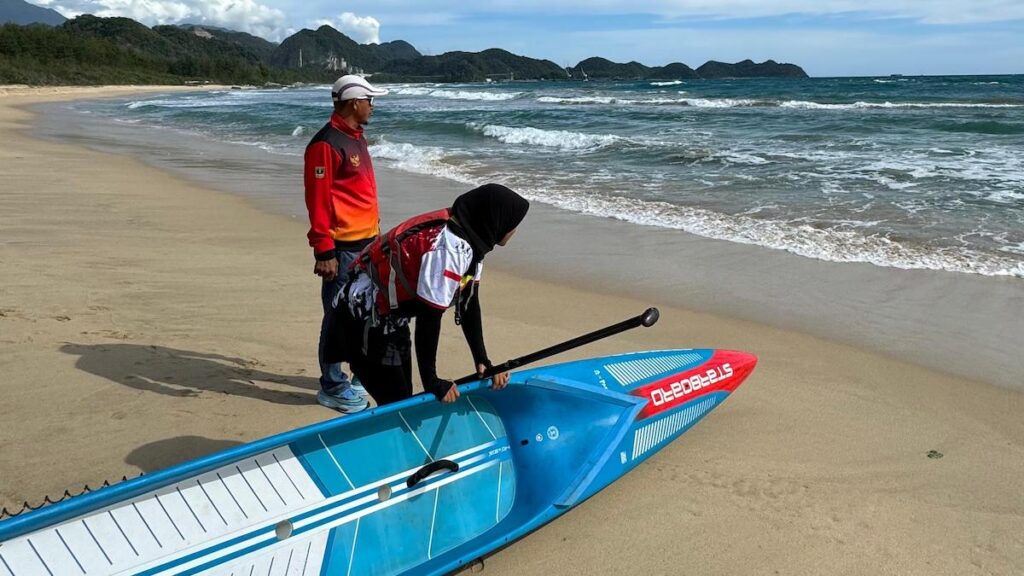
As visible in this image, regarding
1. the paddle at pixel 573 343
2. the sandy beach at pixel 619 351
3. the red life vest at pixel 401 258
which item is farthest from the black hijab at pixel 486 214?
the sandy beach at pixel 619 351

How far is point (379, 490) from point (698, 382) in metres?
1.81

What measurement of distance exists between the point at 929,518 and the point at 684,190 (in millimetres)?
7982

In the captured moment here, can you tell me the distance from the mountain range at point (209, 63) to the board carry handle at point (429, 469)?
5646 centimetres

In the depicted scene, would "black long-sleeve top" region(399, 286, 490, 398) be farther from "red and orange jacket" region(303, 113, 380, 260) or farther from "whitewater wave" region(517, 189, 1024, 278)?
"whitewater wave" region(517, 189, 1024, 278)

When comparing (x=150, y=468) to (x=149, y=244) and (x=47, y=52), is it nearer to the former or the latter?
(x=149, y=244)

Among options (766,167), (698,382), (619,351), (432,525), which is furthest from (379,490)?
(766,167)

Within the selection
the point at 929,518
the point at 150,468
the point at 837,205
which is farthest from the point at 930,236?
the point at 150,468

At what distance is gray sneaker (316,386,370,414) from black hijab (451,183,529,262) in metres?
1.64

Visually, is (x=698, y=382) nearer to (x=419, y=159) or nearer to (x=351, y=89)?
(x=351, y=89)

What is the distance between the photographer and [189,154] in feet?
48.9

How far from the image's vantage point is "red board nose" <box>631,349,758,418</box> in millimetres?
3531

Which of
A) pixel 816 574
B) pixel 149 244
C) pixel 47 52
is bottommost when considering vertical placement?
pixel 816 574

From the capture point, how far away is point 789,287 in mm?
6000

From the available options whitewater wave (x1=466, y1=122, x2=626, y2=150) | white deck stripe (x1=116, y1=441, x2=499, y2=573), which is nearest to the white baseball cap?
white deck stripe (x1=116, y1=441, x2=499, y2=573)
